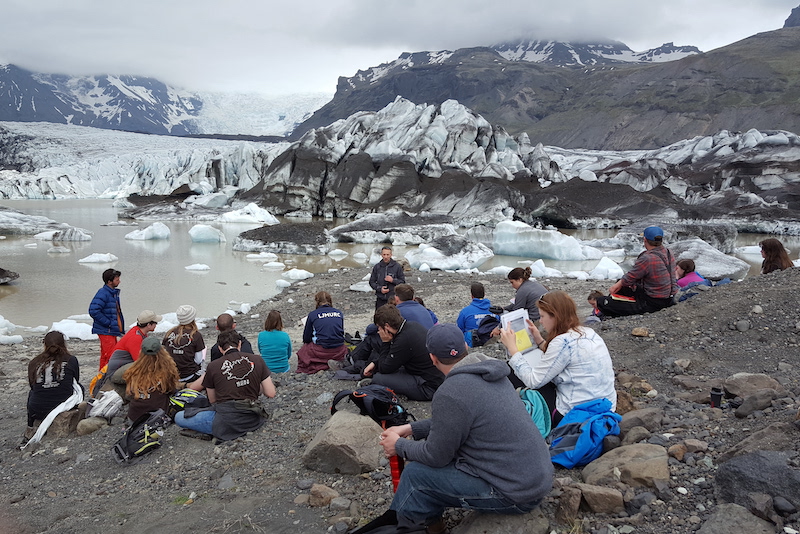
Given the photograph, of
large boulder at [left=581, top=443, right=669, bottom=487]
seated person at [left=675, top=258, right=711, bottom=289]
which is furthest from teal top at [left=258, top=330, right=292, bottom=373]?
seated person at [left=675, top=258, right=711, bottom=289]

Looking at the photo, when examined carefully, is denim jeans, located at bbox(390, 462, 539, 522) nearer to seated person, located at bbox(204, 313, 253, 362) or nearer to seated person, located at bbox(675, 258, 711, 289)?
seated person, located at bbox(204, 313, 253, 362)

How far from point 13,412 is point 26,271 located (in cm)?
1498

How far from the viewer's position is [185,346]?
5.85 m

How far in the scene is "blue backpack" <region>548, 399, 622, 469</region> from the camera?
11.6 ft

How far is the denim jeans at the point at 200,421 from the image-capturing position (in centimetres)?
472

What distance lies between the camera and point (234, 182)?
55625mm

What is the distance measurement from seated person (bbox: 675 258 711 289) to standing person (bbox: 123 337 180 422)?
7.10 m

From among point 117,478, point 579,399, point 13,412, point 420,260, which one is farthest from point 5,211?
point 579,399

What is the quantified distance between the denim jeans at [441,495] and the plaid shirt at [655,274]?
482 cm

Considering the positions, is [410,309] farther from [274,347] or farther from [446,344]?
[446,344]

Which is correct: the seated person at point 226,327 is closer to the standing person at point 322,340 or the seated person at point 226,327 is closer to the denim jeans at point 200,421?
the denim jeans at point 200,421

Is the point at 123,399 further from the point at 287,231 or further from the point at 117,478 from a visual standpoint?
the point at 287,231

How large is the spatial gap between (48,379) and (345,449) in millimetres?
3142

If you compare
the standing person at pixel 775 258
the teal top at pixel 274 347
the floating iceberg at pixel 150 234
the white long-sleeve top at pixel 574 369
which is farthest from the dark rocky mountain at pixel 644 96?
the white long-sleeve top at pixel 574 369
